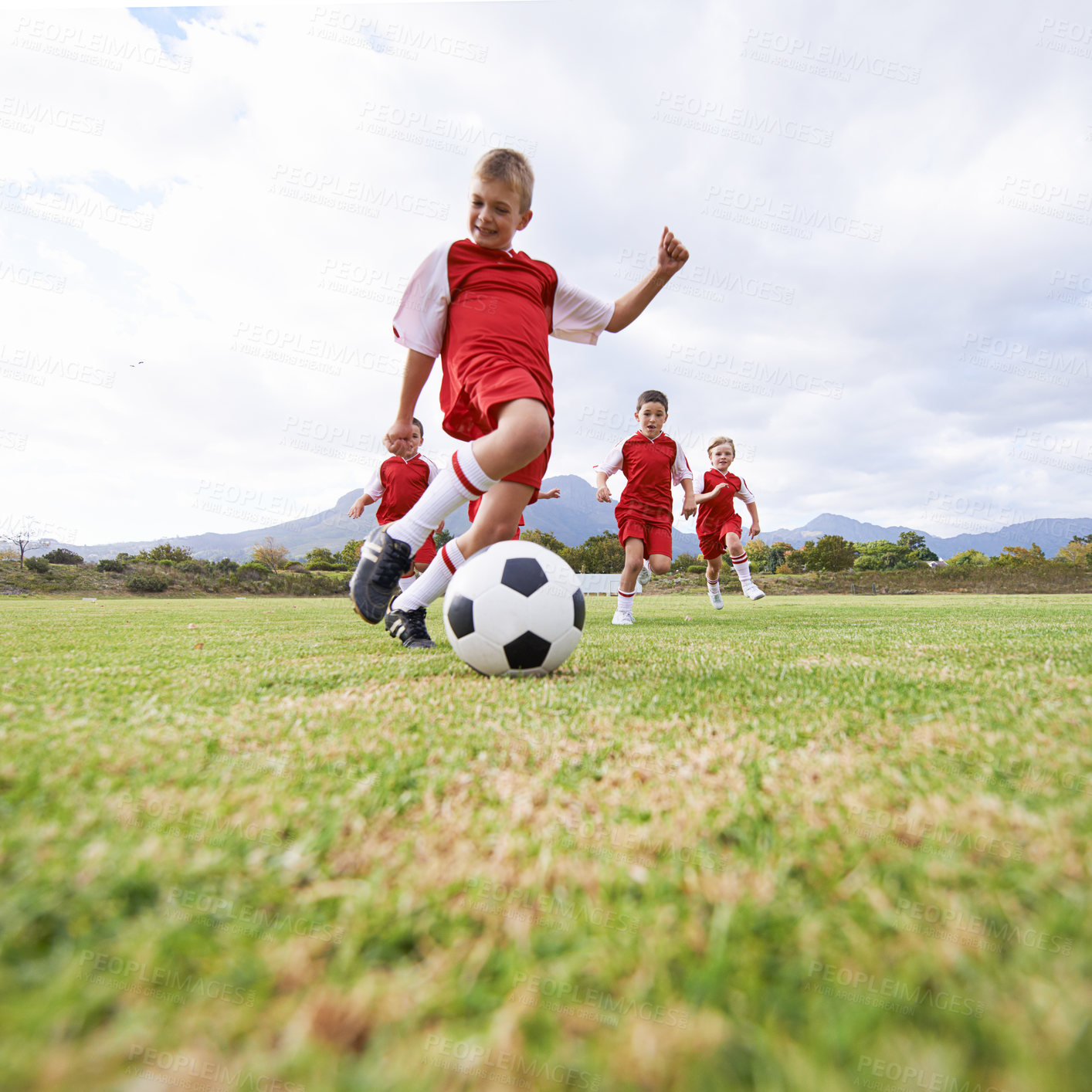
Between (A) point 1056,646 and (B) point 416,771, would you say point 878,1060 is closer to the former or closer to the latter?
(B) point 416,771

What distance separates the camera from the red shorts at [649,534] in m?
7.73

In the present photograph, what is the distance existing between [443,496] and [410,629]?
1040 millimetres

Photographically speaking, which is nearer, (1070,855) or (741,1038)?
(741,1038)

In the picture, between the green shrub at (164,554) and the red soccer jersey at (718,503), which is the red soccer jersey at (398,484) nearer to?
the red soccer jersey at (718,503)

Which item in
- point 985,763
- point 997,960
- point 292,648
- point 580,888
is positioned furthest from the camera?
point 292,648

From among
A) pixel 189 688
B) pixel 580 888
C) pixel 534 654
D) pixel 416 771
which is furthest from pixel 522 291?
pixel 580 888

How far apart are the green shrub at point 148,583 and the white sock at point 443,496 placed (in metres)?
26.9

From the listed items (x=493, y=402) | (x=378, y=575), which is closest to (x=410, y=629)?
(x=378, y=575)

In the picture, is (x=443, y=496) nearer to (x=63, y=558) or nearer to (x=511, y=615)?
(x=511, y=615)

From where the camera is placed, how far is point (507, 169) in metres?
3.22

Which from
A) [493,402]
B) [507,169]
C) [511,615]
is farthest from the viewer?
[507,169]

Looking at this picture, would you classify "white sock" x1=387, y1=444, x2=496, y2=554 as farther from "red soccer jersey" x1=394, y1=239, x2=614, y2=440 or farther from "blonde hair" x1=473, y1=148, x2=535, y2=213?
"blonde hair" x1=473, y1=148, x2=535, y2=213

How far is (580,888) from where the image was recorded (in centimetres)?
86

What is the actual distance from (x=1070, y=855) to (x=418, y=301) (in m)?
3.22
